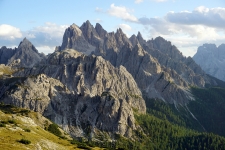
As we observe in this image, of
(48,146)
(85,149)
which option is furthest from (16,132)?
(85,149)

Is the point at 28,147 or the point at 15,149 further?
the point at 28,147

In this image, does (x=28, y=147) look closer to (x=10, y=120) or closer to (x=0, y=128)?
(x=0, y=128)

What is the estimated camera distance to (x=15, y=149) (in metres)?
74.9

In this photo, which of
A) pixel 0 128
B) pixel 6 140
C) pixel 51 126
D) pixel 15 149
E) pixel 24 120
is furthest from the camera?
pixel 51 126

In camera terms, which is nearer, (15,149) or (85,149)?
(15,149)

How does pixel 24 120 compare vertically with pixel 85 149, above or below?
above

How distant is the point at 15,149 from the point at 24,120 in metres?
56.8

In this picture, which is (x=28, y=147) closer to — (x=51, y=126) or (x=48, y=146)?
(x=48, y=146)

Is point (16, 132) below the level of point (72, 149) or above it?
above

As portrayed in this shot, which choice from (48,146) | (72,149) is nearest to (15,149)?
(48,146)

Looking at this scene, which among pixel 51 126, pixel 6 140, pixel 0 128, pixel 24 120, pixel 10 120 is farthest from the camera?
pixel 51 126

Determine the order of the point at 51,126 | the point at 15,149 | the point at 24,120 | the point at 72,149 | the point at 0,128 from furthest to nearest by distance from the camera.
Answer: the point at 51,126
the point at 24,120
the point at 72,149
the point at 0,128
the point at 15,149

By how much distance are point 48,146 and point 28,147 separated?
11418 millimetres

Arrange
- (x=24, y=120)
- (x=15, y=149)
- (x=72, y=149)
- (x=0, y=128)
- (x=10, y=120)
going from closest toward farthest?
1. (x=15, y=149)
2. (x=0, y=128)
3. (x=72, y=149)
4. (x=10, y=120)
5. (x=24, y=120)
